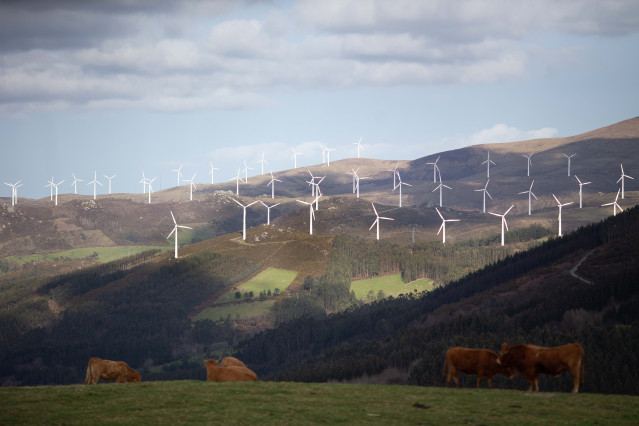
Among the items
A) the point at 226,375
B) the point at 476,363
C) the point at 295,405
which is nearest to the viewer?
the point at 295,405

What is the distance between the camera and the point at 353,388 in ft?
133

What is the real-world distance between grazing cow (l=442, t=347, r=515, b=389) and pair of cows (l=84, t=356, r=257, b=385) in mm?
10696

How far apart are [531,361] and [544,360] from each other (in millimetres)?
629

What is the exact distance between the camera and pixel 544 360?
130 feet

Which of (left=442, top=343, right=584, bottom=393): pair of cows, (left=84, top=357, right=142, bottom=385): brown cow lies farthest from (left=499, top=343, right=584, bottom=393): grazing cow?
(left=84, top=357, right=142, bottom=385): brown cow

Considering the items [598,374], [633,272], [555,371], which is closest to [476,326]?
[633,272]

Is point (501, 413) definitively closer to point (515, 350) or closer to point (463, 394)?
point (463, 394)

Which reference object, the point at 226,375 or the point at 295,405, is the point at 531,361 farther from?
the point at 226,375

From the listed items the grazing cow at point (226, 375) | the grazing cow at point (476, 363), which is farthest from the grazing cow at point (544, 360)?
the grazing cow at point (226, 375)

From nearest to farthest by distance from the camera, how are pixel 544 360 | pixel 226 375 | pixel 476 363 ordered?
pixel 544 360 < pixel 476 363 < pixel 226 375

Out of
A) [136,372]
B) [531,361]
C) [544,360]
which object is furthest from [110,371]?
[544,360]

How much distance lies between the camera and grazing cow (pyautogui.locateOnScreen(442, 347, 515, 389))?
40.6 metres

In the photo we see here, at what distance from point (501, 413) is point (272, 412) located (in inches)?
379

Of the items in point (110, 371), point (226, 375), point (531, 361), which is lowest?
point (110, 371)
